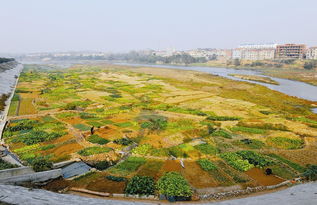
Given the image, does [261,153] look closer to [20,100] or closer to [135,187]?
[135,187]

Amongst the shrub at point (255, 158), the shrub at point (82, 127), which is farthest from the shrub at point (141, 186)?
the shrub at point (82, 127)

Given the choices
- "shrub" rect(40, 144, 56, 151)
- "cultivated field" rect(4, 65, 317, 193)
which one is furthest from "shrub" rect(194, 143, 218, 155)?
"shrub" rect(40, 144, 56, 151)

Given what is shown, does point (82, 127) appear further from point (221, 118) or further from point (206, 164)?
point (221, 118)

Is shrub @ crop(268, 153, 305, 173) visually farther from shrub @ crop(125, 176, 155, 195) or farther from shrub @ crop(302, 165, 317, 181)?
shrub @ crop(125, 176, 155, 195)

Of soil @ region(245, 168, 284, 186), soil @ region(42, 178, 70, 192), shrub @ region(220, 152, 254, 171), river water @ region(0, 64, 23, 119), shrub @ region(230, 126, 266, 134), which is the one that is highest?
river water @ region(0, 64, 23, 119)

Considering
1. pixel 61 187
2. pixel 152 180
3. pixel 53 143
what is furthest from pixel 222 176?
pixel 53 143

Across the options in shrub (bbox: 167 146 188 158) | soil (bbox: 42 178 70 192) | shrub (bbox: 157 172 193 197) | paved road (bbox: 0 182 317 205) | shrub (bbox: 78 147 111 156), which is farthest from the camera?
shrub (bbox: 167 146 188 158)

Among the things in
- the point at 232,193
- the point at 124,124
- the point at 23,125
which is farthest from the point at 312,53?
the point at 23,125
